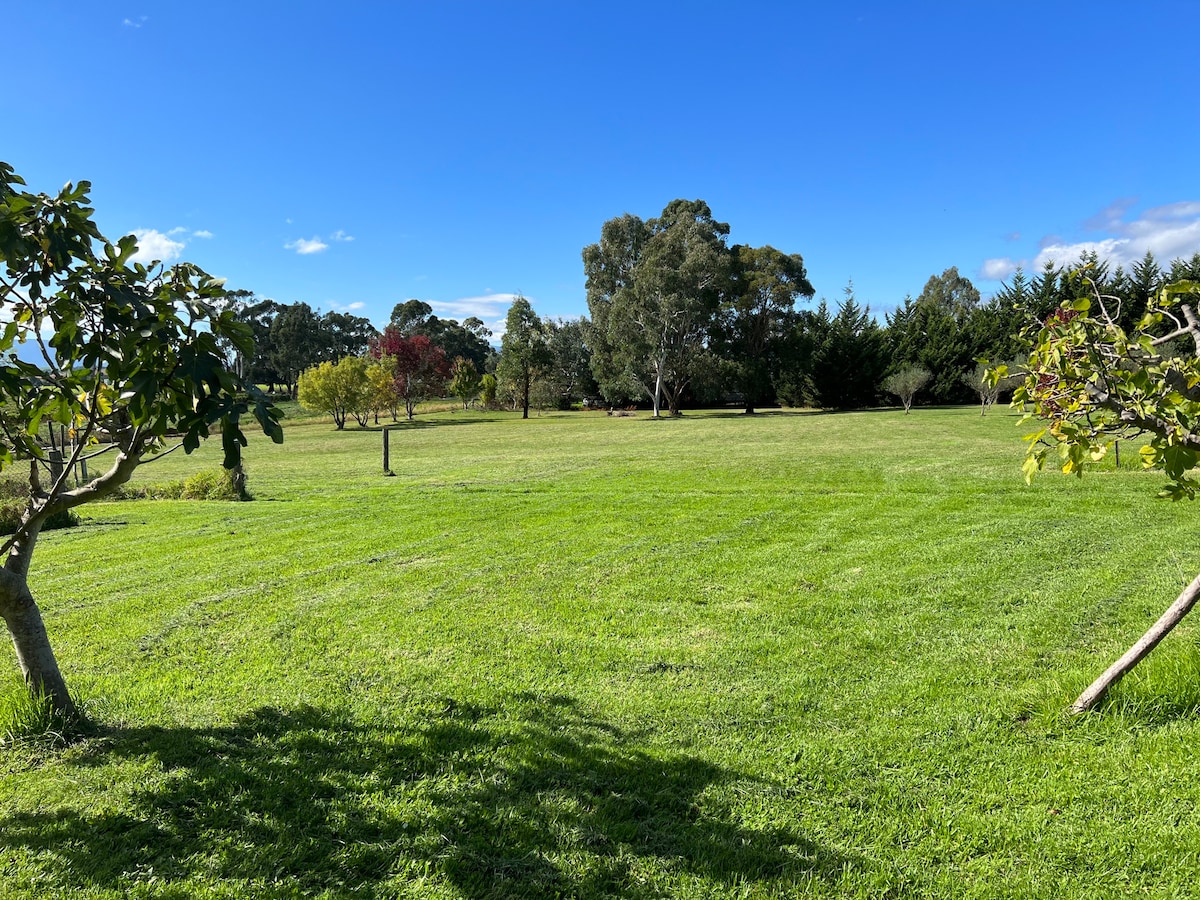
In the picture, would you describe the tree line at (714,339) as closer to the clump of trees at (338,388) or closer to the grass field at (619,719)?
the clump of trees at (338,388)

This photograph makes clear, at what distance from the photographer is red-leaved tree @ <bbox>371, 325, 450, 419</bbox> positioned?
5422 centimetres

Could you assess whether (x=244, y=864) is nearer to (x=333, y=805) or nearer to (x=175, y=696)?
(x=333, y=805)

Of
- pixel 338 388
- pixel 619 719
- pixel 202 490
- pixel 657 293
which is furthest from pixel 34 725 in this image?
pixel 338 388

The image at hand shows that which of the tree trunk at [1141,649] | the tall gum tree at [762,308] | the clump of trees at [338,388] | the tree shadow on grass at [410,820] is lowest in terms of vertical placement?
the tree shadow on grass at [410,820]

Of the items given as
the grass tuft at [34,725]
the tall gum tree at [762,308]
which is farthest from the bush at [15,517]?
the tall gum tree at [762,308]

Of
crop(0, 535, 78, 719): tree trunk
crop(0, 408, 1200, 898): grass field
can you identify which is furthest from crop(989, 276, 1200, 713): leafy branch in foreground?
crop(0, 535, 78, 719): tree trunk

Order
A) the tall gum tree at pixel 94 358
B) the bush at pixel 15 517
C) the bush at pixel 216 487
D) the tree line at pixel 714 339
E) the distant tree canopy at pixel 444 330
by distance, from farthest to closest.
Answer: the distant tree canopy at pixel 444 330 → the tree line at pixel 714 339 → the bush at pixel 216 487 → the bush at pixel 15 517 → the tall gum tree at pixel 94 358

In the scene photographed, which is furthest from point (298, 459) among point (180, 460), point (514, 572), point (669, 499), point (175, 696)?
point (175, 696)

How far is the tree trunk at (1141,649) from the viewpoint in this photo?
3018 mm

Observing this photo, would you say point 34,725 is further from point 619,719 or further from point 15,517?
point 15,517

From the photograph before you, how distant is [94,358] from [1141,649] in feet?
15.6

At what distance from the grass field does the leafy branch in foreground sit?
115 centimetres

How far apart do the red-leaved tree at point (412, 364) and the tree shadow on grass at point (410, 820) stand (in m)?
51.9

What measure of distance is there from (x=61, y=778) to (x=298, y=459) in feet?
75.4
